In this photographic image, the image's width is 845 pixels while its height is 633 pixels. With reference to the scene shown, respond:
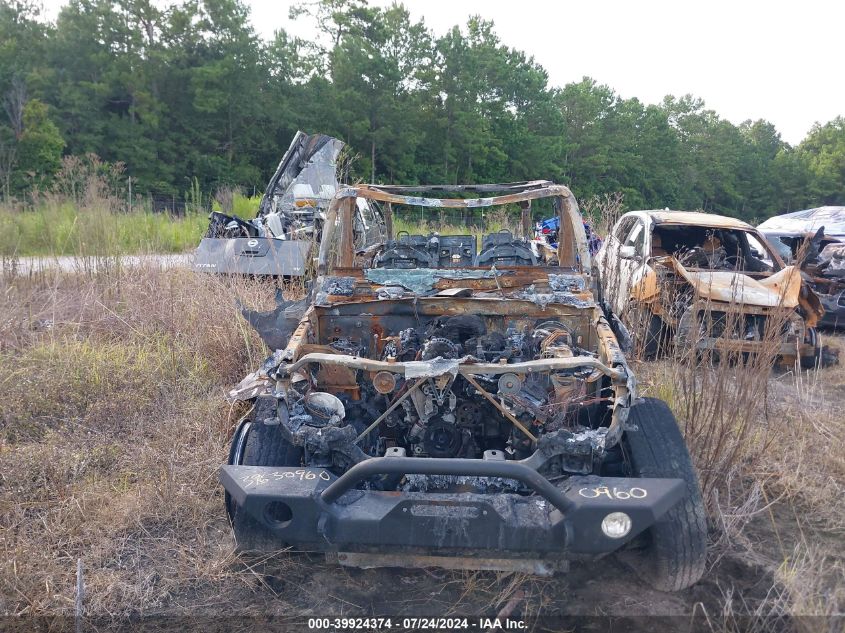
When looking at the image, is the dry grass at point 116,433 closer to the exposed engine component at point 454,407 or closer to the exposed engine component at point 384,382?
the exposed engine component at point 454,407

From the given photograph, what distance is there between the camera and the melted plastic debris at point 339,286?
3.77m

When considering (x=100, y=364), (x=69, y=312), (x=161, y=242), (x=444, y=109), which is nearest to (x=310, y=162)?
(x=161, y=242)

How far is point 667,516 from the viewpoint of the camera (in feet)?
8.20

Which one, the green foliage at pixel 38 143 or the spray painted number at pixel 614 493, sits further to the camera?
the green foliage at pixel 38 143

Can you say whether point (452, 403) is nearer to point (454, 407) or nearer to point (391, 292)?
point (454, 407)

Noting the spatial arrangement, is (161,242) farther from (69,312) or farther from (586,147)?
(586,147)

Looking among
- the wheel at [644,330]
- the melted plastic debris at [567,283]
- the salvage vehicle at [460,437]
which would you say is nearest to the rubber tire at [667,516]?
the salvage vehicle at [460,437]

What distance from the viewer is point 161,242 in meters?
7.99

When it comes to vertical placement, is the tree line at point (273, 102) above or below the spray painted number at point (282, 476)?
above

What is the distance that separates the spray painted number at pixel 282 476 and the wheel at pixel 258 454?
0.28m

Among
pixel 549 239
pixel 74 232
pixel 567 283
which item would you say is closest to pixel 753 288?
pixel 567 283

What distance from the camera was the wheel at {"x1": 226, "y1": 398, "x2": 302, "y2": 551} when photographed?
8.68 feet

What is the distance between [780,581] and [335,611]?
1877 millimetres

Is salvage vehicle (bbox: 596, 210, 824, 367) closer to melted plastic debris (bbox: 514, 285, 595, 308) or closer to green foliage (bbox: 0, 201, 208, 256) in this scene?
melted plastic debris (bbox: 514, 285, 595, 308)
